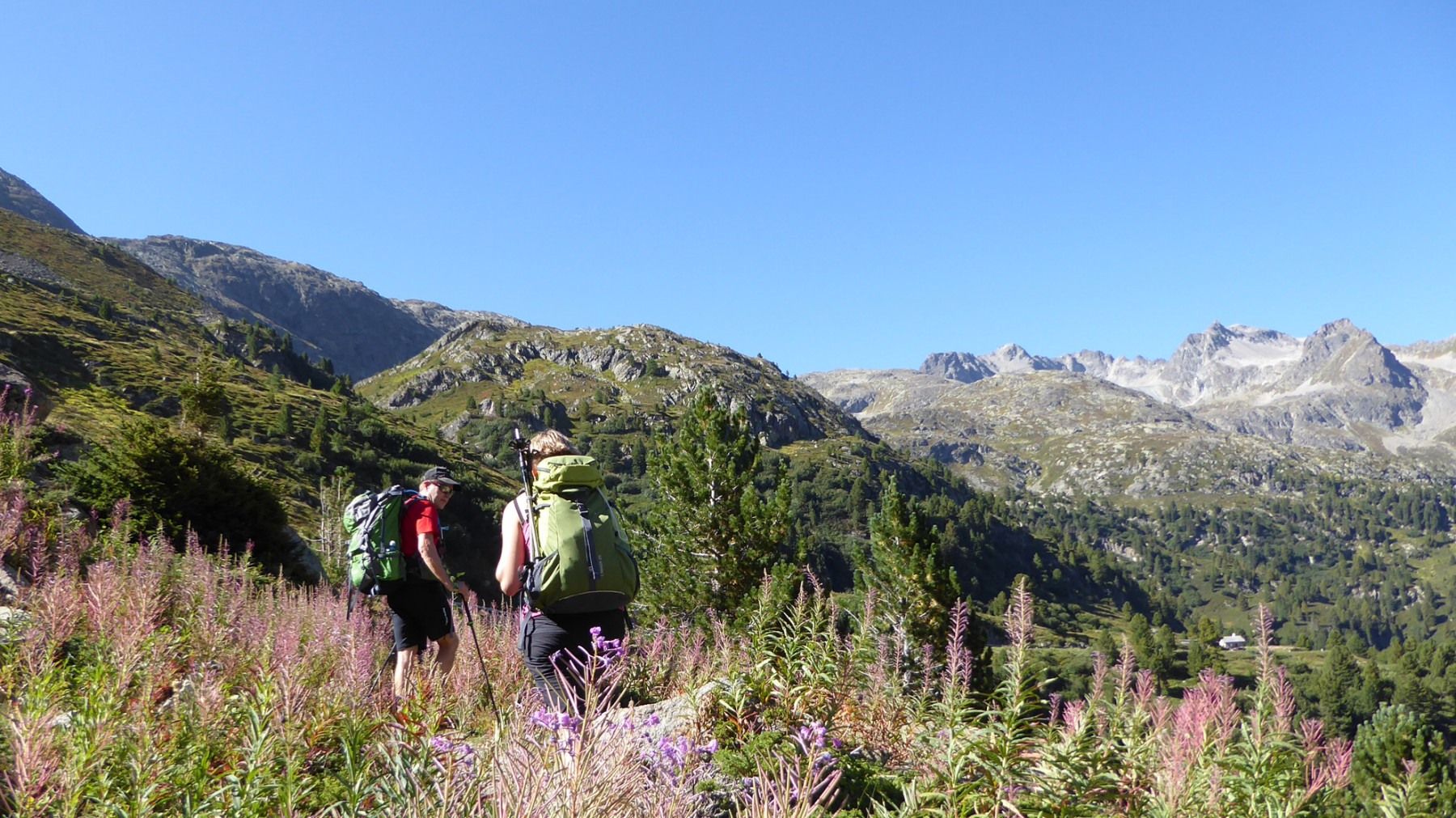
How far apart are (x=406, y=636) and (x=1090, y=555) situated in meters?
208

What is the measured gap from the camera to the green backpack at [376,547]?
518 centimetres

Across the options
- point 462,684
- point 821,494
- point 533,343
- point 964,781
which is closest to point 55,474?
point 462,684

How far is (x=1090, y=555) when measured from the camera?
7411 inches

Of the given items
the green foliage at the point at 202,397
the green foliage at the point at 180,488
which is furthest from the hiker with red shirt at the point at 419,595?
the green foliage at the point at 202,397

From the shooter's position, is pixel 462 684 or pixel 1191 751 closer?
pixel 1191 751

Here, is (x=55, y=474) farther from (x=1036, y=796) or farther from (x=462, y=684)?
(x=1036, y=796)

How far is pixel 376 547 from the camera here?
17.1ft

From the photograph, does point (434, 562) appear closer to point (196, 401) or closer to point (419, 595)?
point (419, 595)

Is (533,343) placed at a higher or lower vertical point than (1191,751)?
higher

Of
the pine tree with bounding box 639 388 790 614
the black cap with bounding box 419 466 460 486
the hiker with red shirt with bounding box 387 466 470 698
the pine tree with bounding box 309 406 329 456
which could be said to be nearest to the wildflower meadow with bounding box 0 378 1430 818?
the hiker with red shirt with bounding box 387 466 470 698

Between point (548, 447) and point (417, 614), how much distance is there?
1.84 m

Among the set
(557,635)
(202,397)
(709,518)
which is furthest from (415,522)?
(202,397)

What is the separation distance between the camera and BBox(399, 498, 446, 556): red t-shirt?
5.34m

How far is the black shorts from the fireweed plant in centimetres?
41
